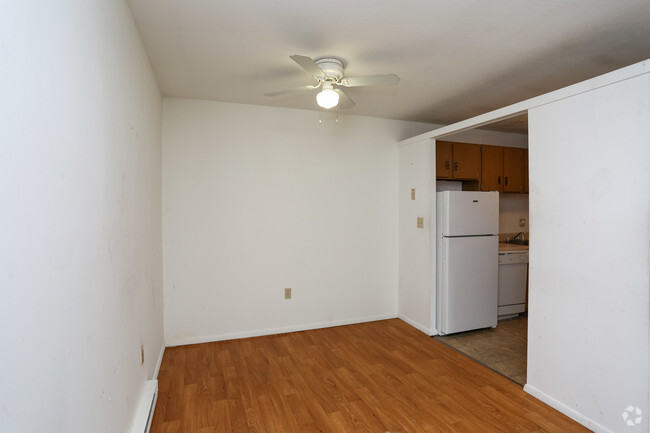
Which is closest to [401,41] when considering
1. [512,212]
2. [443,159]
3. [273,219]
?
[443,159]

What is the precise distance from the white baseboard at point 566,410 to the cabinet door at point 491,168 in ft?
8.08

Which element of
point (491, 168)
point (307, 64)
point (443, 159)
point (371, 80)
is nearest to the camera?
point (307, 64)

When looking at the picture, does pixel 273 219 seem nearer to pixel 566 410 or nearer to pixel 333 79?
pixel 333 79

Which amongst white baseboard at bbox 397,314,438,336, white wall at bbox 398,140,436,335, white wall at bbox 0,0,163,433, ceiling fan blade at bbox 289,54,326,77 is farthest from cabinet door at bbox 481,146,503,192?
white wall at bbox 0,0,163,433

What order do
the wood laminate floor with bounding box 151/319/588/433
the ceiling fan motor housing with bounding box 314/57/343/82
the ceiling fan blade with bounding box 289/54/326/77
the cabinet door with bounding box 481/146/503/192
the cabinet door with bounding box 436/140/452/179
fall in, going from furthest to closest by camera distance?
the cabinet door with bounding box 481/146/503/192 < the cabinet door with bounding box 436/140/452/179 < the ceiling fan motor housing with bounding box 314/57/343/82 < the wood laminate floor with bounding box 151/319/588/433 < the ceiling fan blade with bounding box 289/54/326/77

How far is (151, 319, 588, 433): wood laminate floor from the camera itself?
6.81 feet

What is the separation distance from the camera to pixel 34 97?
2.72ft

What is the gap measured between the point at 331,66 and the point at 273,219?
175cm

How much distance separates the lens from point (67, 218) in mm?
1020

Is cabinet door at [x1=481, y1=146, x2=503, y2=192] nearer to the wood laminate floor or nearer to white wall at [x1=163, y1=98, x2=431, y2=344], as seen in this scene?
white wall at [x1=163, y1=98, x2=431, y2=344]

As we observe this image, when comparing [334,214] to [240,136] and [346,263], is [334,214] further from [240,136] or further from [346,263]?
[240,136]

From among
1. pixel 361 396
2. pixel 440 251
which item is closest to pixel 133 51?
pixel 361 396

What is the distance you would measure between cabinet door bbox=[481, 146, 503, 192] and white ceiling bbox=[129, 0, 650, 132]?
1.11 metres

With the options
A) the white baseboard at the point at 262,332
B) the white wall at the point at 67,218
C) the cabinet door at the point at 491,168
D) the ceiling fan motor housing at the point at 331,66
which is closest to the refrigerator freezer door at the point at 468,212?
the cabinet door at the point at 491,168
